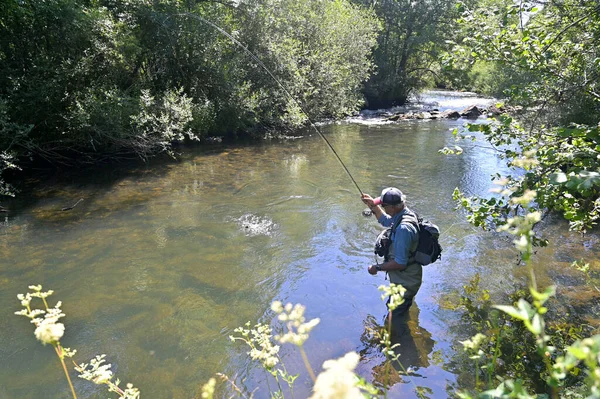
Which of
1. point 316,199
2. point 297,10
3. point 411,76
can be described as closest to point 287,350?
point 316,199

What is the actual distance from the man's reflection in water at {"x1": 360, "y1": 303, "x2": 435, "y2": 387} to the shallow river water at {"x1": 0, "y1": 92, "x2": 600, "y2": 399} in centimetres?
2

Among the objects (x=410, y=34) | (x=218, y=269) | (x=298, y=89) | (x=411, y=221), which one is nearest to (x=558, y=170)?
(x=411, y=221)

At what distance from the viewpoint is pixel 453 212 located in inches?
405

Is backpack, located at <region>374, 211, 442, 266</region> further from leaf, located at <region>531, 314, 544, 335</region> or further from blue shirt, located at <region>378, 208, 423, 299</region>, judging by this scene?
leaf, located at <region>531, 314, 544, 335</region>

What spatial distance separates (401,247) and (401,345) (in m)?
1.36

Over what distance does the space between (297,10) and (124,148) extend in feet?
41.1

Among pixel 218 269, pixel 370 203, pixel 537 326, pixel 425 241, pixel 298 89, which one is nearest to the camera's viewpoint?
pixel 537 326

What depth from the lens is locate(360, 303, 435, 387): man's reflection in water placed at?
4.80m

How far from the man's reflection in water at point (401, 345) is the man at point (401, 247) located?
0.27m

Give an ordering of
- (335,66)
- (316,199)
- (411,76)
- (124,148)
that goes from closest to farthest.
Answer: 1. (316,199)
2. (124,148)
3. (335,66)
4. (411,76)

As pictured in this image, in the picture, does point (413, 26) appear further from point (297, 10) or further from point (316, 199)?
point (316, 199)

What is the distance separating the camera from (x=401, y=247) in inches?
196

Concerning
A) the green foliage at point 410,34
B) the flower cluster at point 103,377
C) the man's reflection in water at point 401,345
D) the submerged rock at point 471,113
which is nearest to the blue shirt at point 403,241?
the man's reflection in water at point 401,345

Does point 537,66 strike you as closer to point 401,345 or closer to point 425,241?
point 425,241
